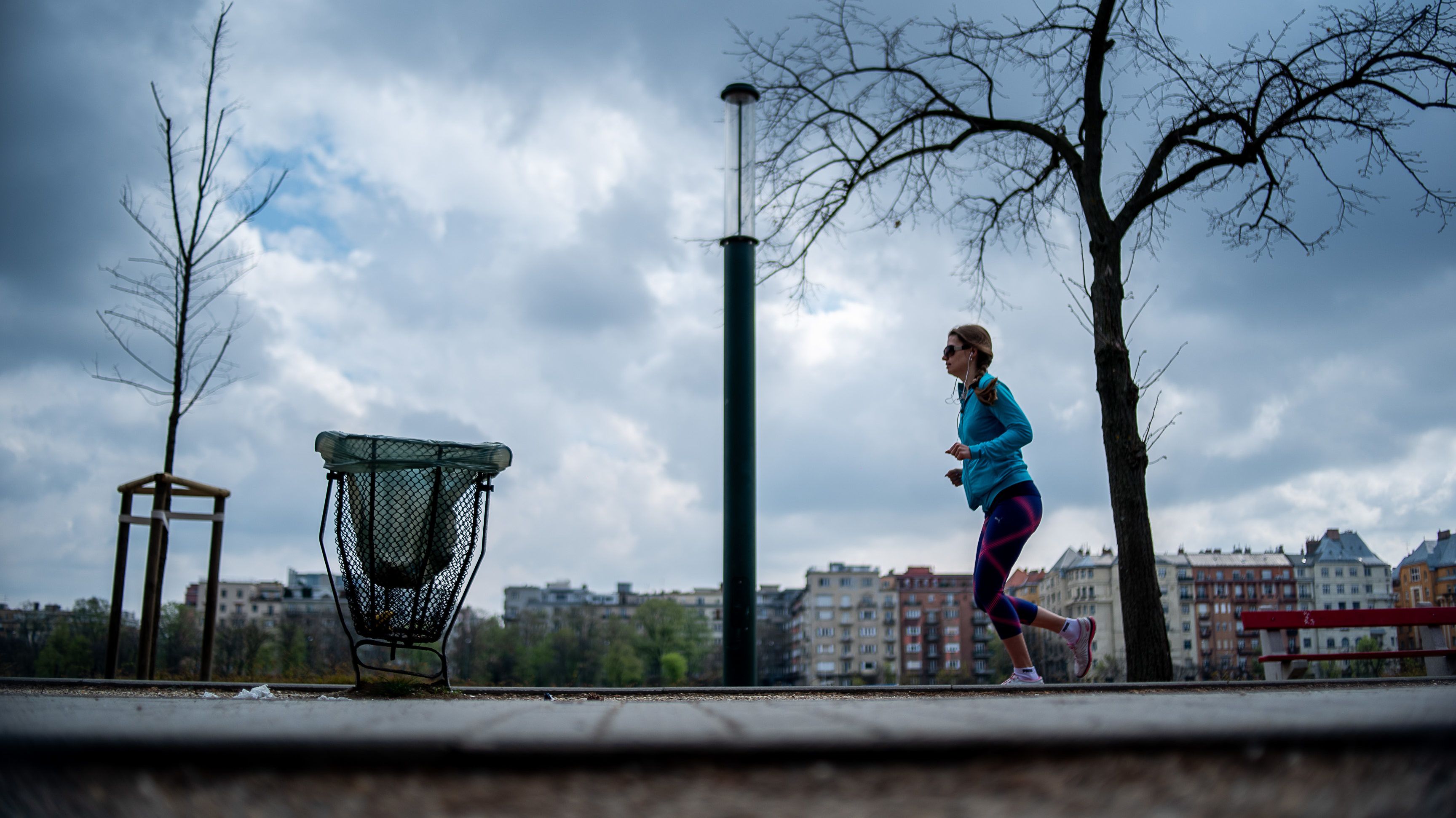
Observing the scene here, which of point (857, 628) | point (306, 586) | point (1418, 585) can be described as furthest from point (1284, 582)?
point (306, 586)

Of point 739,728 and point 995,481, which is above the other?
point 995,481

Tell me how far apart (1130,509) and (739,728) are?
6868 mm

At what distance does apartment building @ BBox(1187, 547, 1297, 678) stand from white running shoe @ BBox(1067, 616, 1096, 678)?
331ft

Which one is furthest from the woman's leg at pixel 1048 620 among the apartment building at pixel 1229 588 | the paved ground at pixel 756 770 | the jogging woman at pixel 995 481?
the apartment building at pixel 1229 588

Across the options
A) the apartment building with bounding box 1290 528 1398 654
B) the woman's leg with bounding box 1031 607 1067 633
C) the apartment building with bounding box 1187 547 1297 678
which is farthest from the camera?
the apartment building with bounding box 1187 547 1297 678

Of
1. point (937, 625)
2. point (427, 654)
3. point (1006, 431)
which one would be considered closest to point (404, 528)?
point (1006, 431)

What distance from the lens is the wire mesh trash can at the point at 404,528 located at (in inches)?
180

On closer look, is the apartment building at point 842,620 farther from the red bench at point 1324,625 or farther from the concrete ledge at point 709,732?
the concrete ledge at point 709,732

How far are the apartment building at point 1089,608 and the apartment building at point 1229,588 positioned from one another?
81.9 metres

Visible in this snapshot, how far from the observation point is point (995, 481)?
543 centimetres

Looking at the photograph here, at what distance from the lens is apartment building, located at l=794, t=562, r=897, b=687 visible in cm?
12056

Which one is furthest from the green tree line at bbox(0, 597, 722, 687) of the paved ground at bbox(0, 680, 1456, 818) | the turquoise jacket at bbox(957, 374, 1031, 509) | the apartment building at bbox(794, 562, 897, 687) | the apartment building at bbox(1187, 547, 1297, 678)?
the apartment building at bbox(1187, 547, 1297, 678)

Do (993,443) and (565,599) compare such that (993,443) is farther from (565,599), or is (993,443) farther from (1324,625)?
(565,599)

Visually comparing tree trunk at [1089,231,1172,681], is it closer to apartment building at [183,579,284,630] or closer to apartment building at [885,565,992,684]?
apartment building at [885,565,992,684]
